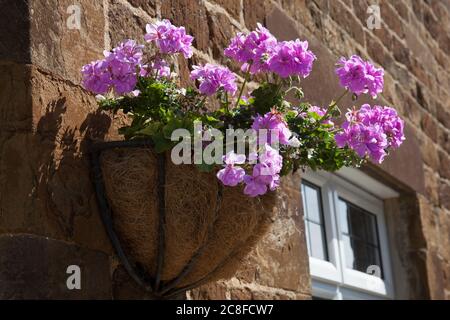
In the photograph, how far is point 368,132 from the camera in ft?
7.39

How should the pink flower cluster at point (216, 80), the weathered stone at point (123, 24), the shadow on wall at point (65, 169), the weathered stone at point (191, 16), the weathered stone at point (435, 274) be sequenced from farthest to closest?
the weathered stone at point (435, 274)
the weathered stone at point (191, 16)
the weathered stone at point (123, 24)
the pink flower cluster at point (216, 80)
the shadow on wall at point (65, 169)

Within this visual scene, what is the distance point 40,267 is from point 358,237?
8.74 feet

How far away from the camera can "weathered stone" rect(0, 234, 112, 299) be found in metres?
1.95

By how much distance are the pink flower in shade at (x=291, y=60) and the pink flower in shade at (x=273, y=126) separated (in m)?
0.12

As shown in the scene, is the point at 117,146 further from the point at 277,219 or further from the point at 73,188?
the point at 277,219

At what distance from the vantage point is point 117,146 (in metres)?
2.18

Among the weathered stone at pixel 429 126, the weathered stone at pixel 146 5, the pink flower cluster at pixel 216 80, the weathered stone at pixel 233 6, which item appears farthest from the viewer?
the weathered stone at pixel 429 126

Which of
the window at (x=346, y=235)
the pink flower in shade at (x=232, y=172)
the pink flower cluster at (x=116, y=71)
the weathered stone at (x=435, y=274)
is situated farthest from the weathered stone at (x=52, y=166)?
the weathered stone at (x=435, y=274)

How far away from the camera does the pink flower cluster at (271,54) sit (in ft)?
7.15

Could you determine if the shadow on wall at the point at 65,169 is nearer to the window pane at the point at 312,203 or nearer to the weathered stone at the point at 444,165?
the window pane at the point at 312,203

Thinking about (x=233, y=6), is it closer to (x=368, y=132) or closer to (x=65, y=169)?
(x=368, y=132)

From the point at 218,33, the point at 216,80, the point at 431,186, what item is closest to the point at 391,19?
the point at 431,186

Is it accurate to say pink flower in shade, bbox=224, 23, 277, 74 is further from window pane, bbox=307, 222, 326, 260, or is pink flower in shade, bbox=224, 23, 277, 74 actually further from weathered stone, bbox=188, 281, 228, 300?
window pane, bbox=307, 222, 326, 260

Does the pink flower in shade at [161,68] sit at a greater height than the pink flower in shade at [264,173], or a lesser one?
greater
